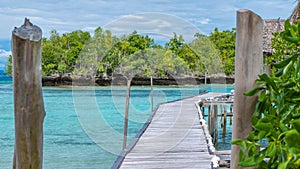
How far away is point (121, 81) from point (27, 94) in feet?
41.1

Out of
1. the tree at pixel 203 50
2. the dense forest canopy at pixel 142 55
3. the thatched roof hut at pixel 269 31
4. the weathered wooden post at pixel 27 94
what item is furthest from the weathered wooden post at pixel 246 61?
the thatched roof hut at pixel 269 31

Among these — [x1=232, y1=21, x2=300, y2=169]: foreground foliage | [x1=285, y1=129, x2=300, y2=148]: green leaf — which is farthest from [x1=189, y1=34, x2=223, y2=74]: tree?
[x1=285, y1=129, x2=300, y2=148]: green leaf

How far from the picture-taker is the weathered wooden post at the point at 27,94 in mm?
2104

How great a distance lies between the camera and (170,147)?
6.78m

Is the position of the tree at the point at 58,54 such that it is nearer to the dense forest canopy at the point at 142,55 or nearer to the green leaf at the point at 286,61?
the dense forest canopy at the point at 142,55

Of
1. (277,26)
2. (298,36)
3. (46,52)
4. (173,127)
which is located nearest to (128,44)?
(173,127)

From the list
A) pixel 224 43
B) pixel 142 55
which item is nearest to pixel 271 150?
pixel 142 55

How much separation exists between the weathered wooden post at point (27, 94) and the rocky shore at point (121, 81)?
5768 mm

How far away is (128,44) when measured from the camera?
861cm

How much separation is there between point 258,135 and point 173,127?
773cm

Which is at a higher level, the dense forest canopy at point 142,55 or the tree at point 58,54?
the tree at point 58,54

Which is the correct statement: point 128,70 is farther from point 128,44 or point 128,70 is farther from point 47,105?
point 47,105

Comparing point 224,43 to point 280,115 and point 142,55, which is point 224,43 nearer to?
point 142,55

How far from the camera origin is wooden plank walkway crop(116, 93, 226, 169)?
554 cm
